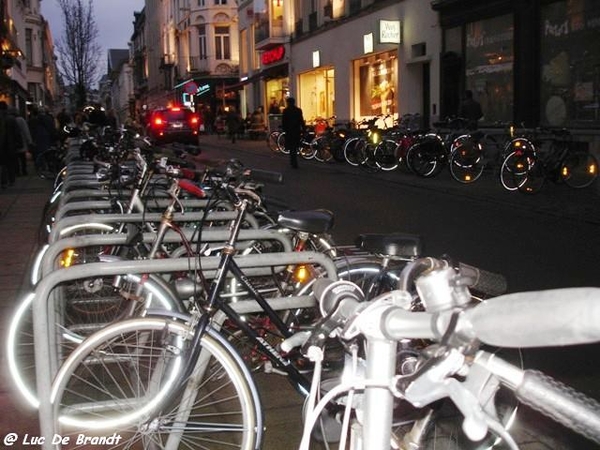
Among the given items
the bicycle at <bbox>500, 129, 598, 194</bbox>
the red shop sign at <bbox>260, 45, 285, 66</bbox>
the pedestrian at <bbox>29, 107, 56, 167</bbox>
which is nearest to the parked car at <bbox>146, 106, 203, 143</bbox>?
the red shop sign at <bbox>260, 45, 285, 66</bbox>

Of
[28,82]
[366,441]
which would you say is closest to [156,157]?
[366,441]

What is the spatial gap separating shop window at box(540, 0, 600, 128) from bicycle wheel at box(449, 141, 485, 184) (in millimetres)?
2538

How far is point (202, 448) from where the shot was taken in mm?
3598

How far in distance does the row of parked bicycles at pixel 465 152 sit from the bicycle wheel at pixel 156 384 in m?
10.9

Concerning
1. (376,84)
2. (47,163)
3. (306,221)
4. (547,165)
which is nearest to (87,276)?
(306,221)

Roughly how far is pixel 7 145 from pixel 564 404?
51.4ft

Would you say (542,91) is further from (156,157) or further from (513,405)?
(513,405)

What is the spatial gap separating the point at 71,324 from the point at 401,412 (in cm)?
302

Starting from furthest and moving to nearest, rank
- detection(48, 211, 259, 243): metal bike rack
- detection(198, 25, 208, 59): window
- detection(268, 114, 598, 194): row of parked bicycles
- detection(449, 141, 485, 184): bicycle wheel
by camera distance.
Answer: detection(198, 25, 208, 59): window < detection(449, 141, 485, 184): bicycle wheel < detection(268, 114, 598, 194): row of parked bicycles < detection(48, 211, 259, 243): metal bike rack

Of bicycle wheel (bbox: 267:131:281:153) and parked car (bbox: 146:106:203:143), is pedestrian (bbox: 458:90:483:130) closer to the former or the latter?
bicycle wheel (bbox: 267:131:281:153)

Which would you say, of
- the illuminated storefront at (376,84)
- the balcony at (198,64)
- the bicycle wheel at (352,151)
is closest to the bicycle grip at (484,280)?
the bicycle wheel at (352,151)

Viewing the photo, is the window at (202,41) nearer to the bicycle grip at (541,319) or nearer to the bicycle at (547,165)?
the bicycle at (547,165)

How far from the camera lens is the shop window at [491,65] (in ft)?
59.5

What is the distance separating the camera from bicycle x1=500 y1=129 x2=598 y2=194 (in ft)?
43.0
